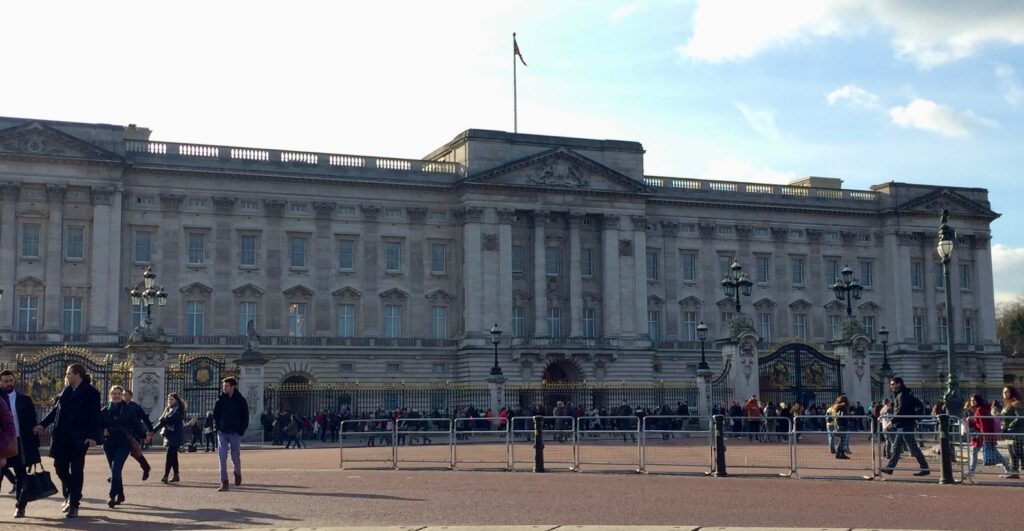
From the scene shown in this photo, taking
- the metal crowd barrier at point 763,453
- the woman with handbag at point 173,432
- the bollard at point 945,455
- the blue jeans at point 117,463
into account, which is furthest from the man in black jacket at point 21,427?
the bollard at point 945,455

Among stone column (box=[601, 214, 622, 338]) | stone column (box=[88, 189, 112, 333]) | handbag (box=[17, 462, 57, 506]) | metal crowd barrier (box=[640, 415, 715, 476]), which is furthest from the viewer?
stone column (box=[601, 214, 622, 338])

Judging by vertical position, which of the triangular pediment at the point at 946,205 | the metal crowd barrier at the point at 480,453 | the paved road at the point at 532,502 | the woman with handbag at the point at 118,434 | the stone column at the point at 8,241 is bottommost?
the paved road at the point at 532,502

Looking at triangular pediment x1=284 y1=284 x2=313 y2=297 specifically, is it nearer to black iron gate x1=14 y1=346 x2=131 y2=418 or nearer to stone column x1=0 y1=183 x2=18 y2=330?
stone column x1=0 y1=183 x2=18 y2=330

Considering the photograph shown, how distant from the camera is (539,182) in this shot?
71.1 metres

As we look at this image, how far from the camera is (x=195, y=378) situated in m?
41.5

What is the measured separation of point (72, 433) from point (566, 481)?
9.16 meters

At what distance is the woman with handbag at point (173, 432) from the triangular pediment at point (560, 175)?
147 feet

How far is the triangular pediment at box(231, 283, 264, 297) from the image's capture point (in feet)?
217

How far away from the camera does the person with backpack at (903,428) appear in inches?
913

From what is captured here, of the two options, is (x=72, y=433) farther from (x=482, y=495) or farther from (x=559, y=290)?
(x=559, y=290)

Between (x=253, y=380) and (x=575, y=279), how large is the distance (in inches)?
1257

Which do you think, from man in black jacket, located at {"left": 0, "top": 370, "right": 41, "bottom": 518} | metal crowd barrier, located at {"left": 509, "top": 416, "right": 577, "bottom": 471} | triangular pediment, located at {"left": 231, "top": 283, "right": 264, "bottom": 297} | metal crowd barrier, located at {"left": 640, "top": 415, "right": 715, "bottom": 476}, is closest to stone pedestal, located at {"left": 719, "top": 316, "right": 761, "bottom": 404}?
metal crowd barrier, located at {"left": 509, "top": 416, "right": 577, "bottom": 471}

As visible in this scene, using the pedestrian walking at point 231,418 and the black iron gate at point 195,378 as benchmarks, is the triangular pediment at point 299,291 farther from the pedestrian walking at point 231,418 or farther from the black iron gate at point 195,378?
the pedestrian walking at point 231,418

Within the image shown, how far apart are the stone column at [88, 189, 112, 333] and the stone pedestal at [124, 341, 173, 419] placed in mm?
23889
